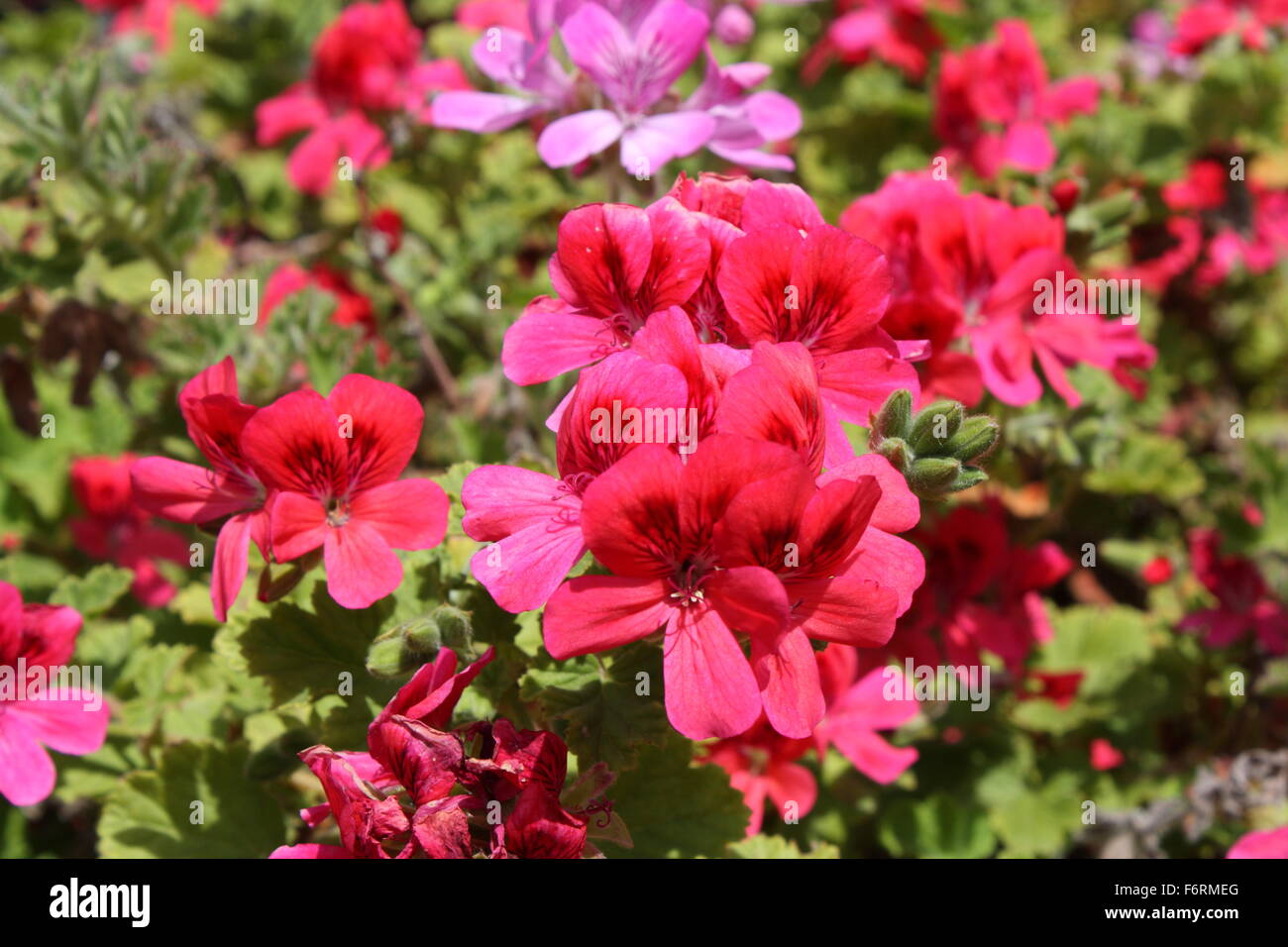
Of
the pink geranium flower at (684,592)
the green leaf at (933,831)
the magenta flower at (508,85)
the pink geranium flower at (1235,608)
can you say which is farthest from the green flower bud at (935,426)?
the pink geranium flower at (1235,608)

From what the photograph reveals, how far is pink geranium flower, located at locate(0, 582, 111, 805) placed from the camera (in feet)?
5.38

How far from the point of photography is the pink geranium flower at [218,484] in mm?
1505

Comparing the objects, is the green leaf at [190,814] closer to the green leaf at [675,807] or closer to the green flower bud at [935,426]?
the green leaf at [675,807]

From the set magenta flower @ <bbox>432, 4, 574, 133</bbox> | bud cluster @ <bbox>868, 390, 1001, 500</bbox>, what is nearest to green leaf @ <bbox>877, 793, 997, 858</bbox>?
bud cluster @ <bbox>868, 390, 1001, 500</bbox>

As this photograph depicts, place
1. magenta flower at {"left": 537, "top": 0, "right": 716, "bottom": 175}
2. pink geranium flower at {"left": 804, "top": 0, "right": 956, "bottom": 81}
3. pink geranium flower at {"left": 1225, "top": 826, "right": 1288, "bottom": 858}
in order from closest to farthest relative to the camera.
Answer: pink geranium flower at {"left": 1225, "top": 826, "right": 1288, "bottom": 858}
magenta flower at {"left": 537, "top": 0, "right": 716, "bottom": 175}
pink geranium flower at {"left": 804, "top": 0, "right": 956, "bottom": 81}

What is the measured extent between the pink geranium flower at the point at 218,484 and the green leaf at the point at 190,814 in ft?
1.95

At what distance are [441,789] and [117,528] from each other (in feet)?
6.16

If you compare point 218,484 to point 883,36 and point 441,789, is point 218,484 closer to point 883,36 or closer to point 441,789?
point 441,789

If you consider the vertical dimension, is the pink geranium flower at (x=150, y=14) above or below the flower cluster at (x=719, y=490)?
above

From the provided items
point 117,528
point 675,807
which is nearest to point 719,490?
point 675,807

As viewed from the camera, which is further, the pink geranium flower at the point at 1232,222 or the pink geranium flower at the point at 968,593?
the pink geranium flower at the point at 1232,222

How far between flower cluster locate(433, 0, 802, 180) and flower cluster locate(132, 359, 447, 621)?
56 cm

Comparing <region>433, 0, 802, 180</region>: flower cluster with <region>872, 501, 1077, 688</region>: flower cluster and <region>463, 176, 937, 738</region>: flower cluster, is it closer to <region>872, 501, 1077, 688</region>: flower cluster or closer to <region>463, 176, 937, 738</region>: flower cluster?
<region>463, 176, 937, 738</region>: flower cluster
